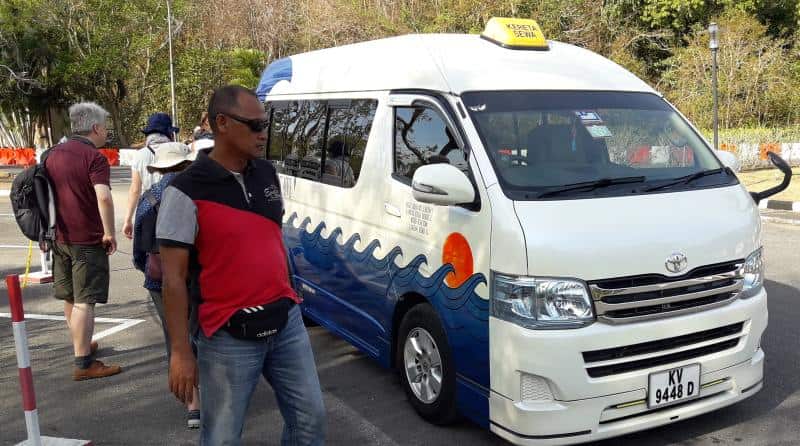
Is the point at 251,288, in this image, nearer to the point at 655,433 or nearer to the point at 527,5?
the point at 655,433

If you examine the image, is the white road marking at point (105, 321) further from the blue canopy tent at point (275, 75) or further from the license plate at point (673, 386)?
the license plate at point (673, 386)

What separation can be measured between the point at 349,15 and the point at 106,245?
31.6 metres

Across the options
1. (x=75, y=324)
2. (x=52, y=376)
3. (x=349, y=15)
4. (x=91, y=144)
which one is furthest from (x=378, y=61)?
(x=349, y=15)

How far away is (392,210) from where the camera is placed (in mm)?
4340

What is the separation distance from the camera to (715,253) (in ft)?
11.7

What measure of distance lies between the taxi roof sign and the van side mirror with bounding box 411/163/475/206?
4.25 feet

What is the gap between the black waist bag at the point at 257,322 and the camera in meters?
2.62

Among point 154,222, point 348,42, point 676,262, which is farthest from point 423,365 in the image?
point 348,42

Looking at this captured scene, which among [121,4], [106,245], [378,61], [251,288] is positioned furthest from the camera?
[121,4]

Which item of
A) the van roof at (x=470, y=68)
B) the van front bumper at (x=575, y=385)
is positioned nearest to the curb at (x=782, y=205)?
the van roof at (x=470, y=68)

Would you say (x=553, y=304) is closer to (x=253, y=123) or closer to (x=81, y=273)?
(x=253, y=123)

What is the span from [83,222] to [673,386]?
396 cm

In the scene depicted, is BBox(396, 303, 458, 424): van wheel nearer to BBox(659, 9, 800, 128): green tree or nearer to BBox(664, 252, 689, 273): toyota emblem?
BBox(664, 252, 689, 273): toyota emblem

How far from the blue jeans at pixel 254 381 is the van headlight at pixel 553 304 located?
1.06m
